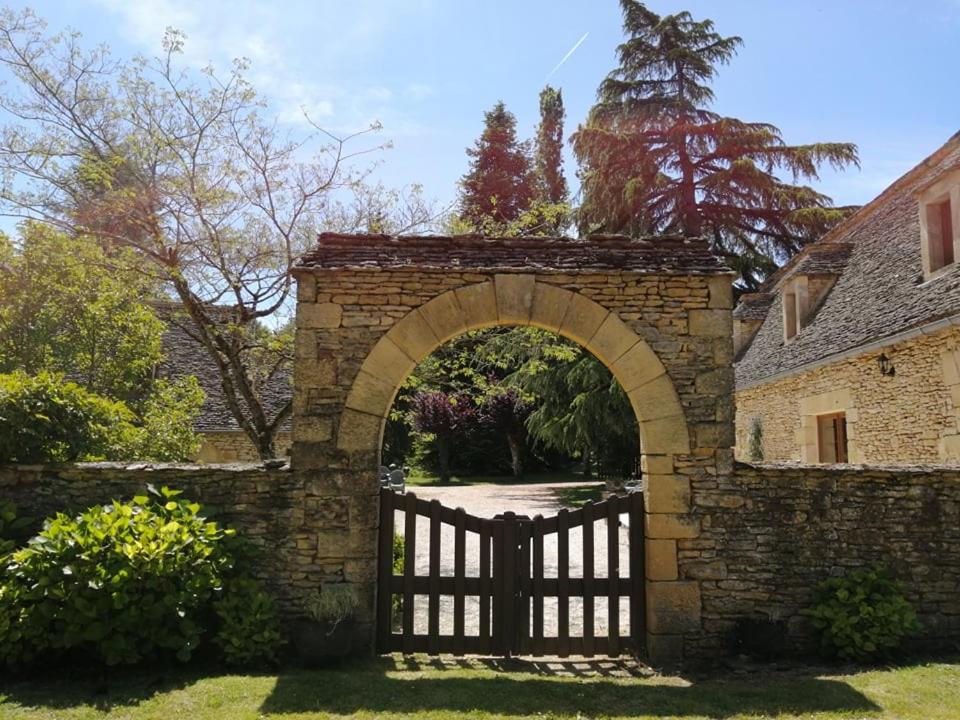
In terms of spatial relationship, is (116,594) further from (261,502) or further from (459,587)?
(459,587)

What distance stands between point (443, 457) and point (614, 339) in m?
22.9

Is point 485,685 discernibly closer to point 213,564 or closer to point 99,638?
point 213,564

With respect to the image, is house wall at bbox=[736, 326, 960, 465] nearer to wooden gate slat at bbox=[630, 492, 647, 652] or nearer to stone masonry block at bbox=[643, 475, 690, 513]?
stone masonry block at bbox=[643, 475, 690, 513]

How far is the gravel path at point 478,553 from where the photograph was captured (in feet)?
23.5

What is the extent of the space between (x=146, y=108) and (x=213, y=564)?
25.8 feet

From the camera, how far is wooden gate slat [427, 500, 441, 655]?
A: 563cm

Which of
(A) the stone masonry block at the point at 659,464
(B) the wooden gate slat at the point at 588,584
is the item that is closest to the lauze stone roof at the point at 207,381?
(B) the wooden gate slat at the point at 588,584

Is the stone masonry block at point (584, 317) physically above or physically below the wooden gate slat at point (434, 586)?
above

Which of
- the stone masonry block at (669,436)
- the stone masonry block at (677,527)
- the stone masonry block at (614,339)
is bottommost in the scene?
the stone masonry block at (677,527)

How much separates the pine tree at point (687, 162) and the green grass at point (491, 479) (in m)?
10.6

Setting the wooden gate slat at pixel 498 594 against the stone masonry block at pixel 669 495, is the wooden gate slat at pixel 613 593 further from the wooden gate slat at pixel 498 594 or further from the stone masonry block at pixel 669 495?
the wooden gate slat at pixel 498 594

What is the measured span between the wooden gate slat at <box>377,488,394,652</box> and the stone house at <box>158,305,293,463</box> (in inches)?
338

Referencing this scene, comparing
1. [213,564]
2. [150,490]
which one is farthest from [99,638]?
[150,490]

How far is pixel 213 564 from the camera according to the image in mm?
5113
